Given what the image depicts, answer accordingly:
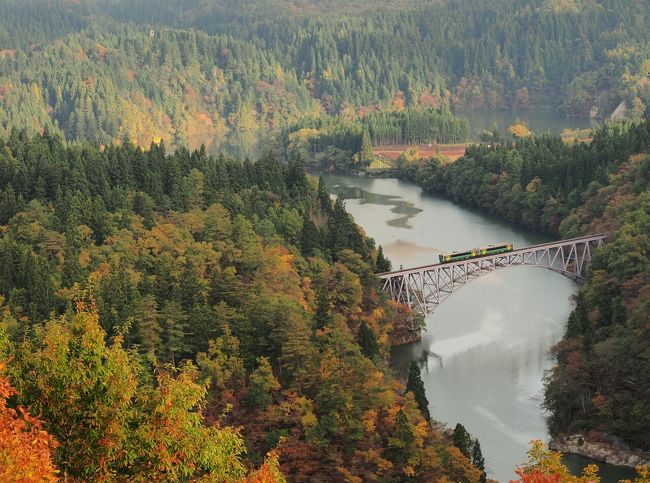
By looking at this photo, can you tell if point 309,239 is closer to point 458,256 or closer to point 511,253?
point 458,256

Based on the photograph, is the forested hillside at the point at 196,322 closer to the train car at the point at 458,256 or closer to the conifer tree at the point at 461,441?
the conifer tree at the point at 461,441

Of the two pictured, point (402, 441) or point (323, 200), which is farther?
point (323, 200)

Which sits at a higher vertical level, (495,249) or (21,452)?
(21,452)

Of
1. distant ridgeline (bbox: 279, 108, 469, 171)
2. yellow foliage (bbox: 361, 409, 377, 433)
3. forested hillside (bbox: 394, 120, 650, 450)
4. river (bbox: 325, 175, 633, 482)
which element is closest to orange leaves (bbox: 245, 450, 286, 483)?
yellow foliage (bbox: 361, 409, 377, 433)

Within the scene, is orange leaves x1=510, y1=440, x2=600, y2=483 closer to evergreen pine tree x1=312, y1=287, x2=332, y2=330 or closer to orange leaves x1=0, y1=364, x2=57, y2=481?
orange leaves x1=0, y1=364, x2=57, y2=481

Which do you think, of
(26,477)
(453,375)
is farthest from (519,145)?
(26,477)

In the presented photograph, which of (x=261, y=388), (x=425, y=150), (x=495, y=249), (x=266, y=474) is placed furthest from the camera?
(x=425, y=150)

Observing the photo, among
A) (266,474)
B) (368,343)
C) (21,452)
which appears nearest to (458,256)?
(368,343)
